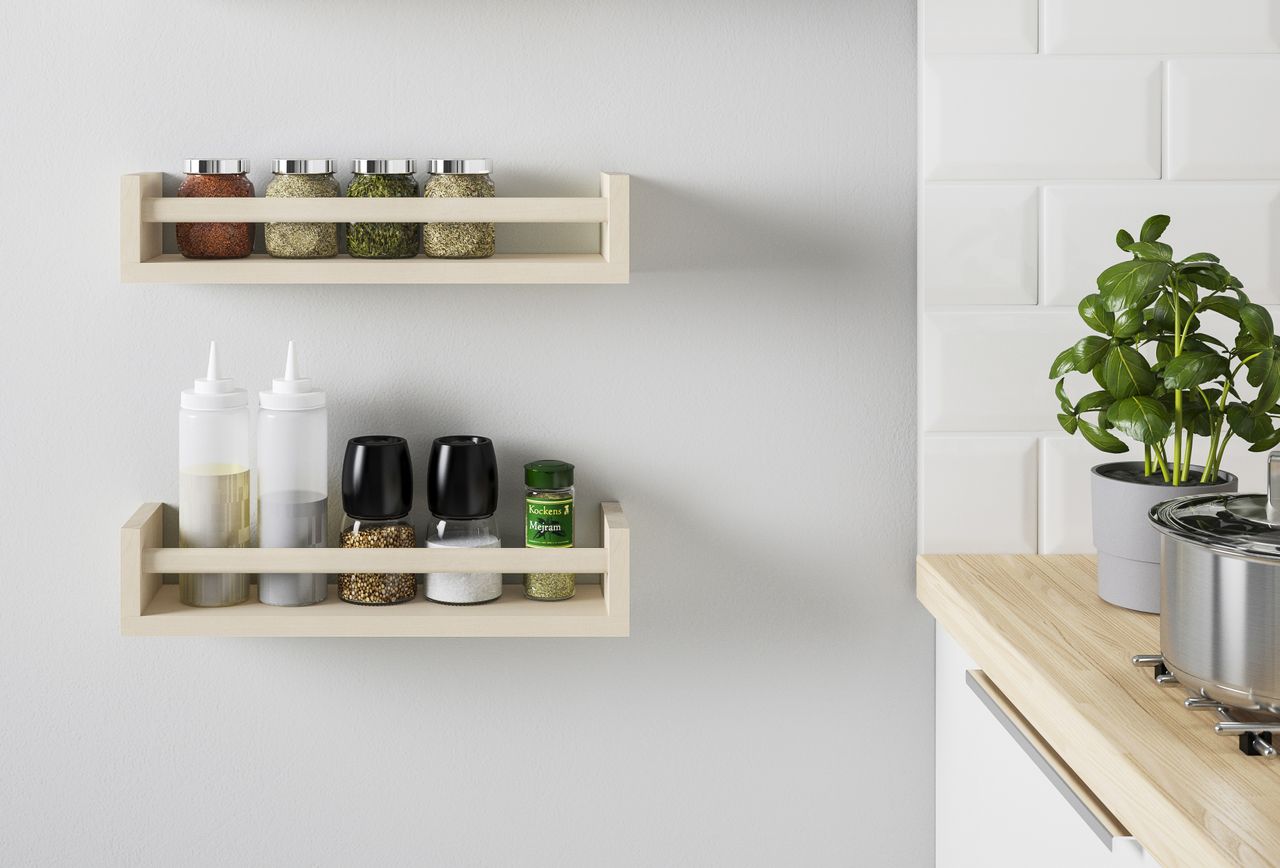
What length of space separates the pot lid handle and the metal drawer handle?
28 centimetres

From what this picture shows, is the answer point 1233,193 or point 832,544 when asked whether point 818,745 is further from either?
point 1233,193

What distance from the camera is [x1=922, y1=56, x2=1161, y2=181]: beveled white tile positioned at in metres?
1.51

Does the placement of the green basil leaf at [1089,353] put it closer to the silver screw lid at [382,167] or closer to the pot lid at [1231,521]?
the pot lid at [1231,521]

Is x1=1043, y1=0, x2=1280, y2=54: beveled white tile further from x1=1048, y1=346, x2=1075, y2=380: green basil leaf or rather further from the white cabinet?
the white cabinet

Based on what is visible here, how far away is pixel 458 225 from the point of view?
141 cm

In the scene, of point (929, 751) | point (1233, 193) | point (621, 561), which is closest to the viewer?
point (621, 561)

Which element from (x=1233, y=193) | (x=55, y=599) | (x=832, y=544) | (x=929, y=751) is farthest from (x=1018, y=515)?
(x=55, y=599)

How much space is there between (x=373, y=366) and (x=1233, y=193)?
3.55ft

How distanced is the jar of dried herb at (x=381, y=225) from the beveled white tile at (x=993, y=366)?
2.12 feet

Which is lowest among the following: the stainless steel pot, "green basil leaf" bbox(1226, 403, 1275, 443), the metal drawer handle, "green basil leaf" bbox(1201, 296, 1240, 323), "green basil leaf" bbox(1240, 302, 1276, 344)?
the metal drawer handle

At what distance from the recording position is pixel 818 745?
1612mm

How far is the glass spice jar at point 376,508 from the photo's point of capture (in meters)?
1.44

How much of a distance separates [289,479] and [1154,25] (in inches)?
46.2

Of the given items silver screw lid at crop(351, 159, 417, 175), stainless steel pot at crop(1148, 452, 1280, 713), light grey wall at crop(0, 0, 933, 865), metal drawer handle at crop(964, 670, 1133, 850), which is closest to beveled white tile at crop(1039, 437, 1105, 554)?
light grey wall at crop(0, 0, 933, 865)
